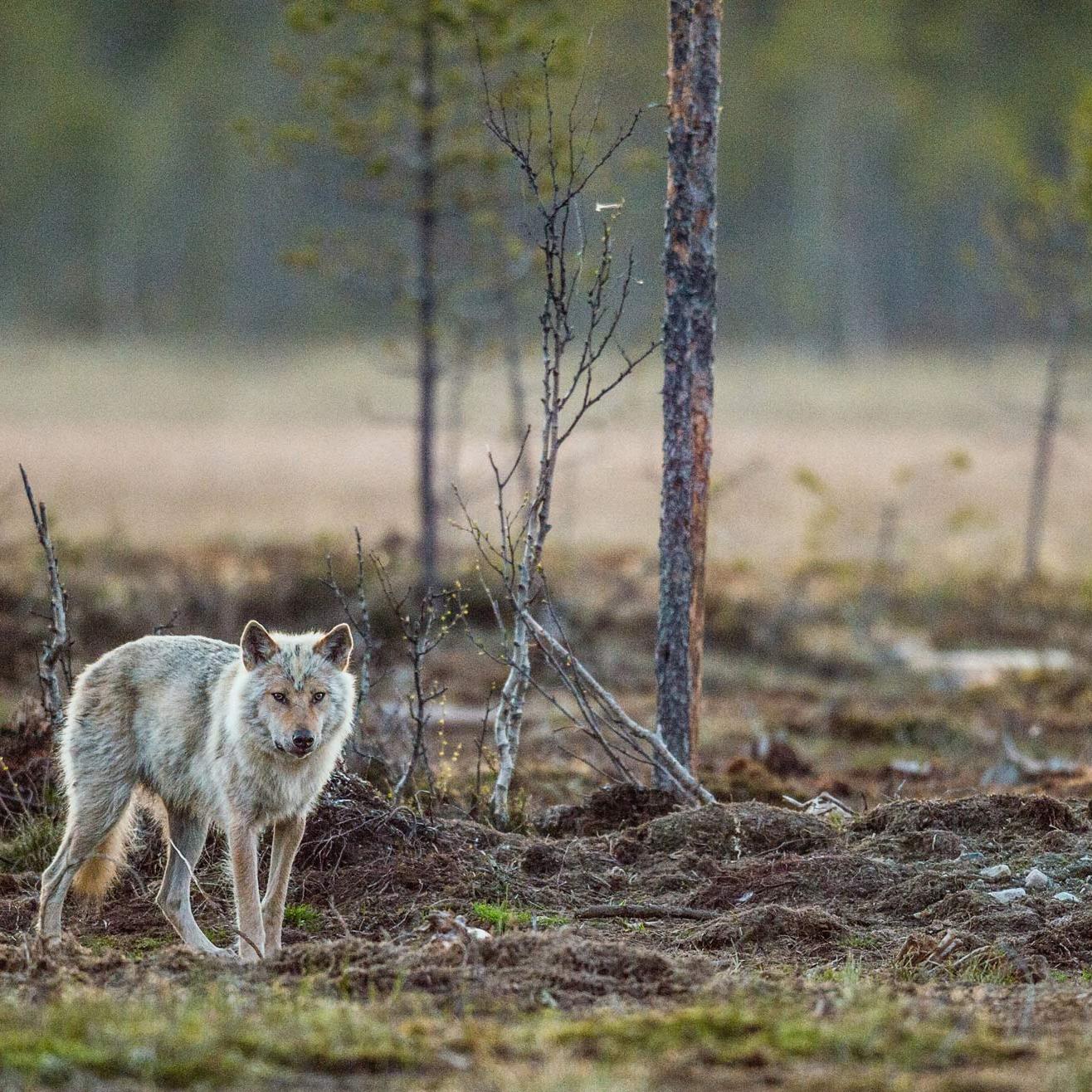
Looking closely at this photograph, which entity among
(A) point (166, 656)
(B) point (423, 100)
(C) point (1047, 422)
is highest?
(B) point (423, 100)

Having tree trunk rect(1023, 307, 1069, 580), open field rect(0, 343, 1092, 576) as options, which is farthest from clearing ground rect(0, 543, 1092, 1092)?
tree trunk rect(1023, 307, 1069, 580)

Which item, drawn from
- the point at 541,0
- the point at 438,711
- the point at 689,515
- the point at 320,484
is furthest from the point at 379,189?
the point at 320,484

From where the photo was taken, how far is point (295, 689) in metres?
6.50

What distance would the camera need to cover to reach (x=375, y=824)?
805 centimetres

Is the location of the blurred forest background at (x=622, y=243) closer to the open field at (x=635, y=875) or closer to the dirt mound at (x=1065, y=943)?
the open field at (x=635, y=875)

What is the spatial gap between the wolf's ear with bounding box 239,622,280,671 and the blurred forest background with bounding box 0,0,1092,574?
2678 cm

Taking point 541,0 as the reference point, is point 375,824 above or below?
below

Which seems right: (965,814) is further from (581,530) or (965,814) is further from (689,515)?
(581,530)

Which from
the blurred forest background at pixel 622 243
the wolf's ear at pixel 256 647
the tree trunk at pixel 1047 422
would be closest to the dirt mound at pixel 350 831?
the wolf's ear at pixel 256 647

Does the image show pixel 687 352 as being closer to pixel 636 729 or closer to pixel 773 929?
pixel 636 729

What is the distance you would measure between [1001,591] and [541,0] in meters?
10.5

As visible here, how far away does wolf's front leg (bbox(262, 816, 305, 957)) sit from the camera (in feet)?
22.2

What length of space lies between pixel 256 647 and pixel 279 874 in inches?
42.0

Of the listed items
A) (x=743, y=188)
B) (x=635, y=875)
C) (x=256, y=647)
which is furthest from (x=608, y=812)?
(x=743, y=188)
